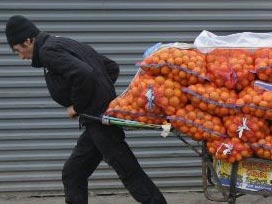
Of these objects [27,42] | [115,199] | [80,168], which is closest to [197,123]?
[80,168]

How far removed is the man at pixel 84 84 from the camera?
3.86 m

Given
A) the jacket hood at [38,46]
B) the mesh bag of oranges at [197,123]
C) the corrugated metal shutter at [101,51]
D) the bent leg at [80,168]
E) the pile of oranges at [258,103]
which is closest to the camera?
the pile of oranges at [258,103]

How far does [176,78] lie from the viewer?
11.6 feet

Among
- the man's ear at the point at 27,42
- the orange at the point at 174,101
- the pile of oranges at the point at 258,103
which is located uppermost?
the man's ear at the point at 27,42

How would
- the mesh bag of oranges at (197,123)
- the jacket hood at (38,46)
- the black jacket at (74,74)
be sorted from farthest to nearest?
the jacket hood at (38,46), the black jacket at (74,74), the mesh bag of oranges at (197,123)

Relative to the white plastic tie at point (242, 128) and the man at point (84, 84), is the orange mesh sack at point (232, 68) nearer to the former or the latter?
the white plastic tie at point (242, 128)

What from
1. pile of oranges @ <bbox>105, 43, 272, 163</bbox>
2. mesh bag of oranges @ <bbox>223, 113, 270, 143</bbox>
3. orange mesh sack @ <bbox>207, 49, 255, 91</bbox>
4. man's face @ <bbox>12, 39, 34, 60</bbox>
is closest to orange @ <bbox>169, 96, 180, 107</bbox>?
pile of oranges @ <bbox>105, 43, 272, 163</bbox>

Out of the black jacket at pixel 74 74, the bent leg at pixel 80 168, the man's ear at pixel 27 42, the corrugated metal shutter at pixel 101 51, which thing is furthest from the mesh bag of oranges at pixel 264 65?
the corrugated metal shutter at pixel 101 51

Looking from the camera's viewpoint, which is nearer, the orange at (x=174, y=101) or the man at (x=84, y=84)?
the orange at (x=174, y=101)

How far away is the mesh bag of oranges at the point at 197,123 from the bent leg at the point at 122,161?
0.66 meters

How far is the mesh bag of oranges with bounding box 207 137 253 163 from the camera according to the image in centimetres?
342

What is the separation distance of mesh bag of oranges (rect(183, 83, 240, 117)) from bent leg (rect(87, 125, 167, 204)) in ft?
2.60

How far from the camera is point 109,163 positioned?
409 cm

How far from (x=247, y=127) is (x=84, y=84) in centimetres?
116
